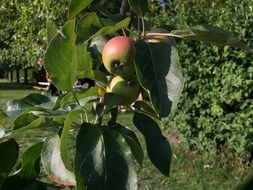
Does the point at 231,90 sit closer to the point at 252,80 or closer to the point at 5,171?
the point at 252,80

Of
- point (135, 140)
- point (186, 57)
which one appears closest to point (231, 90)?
point (186, 57)

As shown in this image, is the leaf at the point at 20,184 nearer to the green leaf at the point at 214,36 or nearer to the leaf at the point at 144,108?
the leaf at the point at 144,108

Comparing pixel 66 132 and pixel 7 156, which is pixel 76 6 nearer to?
pixel 66 132

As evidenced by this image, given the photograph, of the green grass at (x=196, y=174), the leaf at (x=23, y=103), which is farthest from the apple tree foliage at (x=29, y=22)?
the leaf at (x=23, y=103)

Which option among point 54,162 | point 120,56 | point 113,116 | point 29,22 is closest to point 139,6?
point 120,56

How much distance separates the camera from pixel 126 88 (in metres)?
0.94

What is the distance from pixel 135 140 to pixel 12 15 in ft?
41.5

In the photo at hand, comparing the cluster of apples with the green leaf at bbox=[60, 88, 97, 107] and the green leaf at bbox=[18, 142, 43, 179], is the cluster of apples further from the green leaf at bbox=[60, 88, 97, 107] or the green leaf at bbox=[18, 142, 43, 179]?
the green leaf at bbox=[18, 142, 43, 179]

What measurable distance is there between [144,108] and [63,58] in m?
0.22

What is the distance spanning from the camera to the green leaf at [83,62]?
958mm

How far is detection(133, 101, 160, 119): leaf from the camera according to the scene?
101 cm

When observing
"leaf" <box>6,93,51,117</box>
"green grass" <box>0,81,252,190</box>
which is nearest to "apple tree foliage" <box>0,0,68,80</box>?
"green grass" <box>0,81,252,190</box>

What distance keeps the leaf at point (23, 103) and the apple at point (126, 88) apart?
0.23 metres

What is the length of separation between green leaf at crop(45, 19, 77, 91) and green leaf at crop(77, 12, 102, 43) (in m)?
0.03
